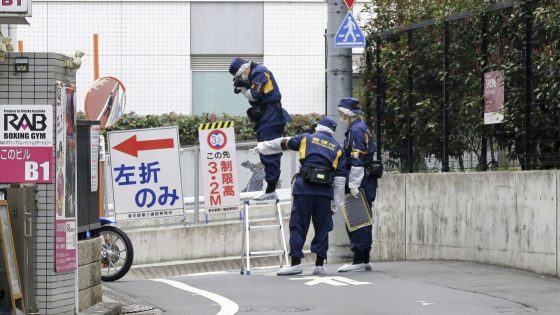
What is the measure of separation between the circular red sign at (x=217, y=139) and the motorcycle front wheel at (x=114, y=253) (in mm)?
6551

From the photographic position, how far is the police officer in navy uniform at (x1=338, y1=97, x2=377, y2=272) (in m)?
15.5

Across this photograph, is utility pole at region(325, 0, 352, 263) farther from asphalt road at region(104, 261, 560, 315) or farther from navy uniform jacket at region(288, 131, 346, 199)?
asphalt road at region(104, 261, 560, 315)

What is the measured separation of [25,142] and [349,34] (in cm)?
738

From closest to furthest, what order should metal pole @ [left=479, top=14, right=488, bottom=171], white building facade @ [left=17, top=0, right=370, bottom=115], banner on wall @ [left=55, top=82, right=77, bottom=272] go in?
banner on wall @ [left=55, top=82, right=77, bottom=272] < metal pole @ [left=479, top=14, right=488, bottom=171] < white building facade @ [left=17, top=0, right=370, bottom=115]

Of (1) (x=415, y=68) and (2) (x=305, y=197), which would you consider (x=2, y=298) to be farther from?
(1) (x=415, y=68)

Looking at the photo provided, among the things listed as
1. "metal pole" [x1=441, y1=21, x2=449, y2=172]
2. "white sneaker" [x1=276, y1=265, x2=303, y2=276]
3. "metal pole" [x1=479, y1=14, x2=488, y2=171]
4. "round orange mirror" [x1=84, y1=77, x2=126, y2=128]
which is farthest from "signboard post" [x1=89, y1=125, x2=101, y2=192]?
"round orange mirror" [x1=84, y1=77, x2=126, y2=128]

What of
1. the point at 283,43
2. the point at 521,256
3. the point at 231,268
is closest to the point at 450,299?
the point at 521,256

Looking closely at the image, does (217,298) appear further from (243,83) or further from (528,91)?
(528,91)

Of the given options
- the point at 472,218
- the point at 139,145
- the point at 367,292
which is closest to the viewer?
the point at 367,292

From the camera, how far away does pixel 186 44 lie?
36062 mm

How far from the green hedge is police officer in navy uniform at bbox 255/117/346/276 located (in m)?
17.8

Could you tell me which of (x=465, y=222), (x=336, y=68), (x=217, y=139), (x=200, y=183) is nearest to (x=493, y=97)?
(x=465, y=222)

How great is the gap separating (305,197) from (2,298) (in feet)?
18.0

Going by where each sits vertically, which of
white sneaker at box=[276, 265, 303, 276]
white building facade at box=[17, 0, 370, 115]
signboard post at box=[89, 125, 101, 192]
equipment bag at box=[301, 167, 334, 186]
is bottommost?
white sneaker at box=[276, 265, 303, 276]
